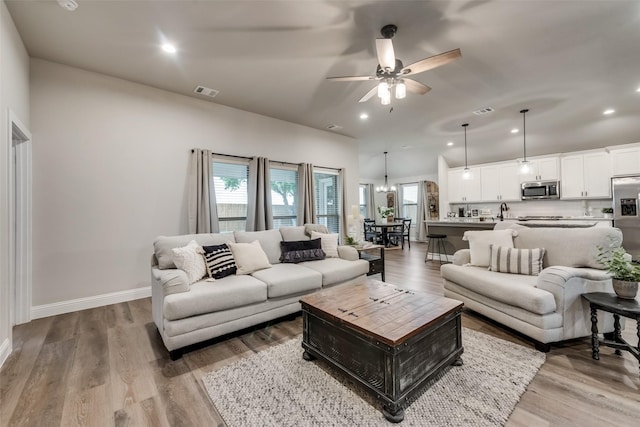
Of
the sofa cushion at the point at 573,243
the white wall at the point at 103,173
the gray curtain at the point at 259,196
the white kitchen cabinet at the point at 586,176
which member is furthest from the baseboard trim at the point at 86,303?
the white kitchen cabinet at the point at 586,176

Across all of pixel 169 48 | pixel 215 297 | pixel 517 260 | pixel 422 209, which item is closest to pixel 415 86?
pixel 517 260

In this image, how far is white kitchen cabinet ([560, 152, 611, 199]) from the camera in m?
5.92

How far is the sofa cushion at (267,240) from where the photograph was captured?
11.1 ft

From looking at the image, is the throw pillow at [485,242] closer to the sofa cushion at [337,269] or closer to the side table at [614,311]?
the side table at [614,311]

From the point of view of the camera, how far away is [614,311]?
1934 millimetres

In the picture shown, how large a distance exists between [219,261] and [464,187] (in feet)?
25.3

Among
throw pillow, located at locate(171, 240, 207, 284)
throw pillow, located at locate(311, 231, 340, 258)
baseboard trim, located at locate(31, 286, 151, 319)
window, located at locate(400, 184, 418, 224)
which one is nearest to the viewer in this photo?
throw pillow, located at locate(171, 240, 207, 284)

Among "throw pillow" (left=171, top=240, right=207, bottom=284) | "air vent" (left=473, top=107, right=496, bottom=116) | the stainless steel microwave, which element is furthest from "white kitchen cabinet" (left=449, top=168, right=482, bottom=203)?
"throw pillow" (left=171, top=240, right=207, bottom=284)

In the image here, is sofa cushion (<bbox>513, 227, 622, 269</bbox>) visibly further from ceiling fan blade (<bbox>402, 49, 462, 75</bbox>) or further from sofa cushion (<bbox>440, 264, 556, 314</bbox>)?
ceiling fan blade (<bbox>402, 49, 462, 75</bbox>)

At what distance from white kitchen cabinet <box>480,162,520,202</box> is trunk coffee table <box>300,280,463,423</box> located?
22.0ft

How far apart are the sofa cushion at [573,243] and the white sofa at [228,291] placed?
6.77ft

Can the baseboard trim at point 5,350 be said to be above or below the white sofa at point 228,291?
below

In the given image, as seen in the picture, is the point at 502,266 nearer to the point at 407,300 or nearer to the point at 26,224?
the point at 407,300

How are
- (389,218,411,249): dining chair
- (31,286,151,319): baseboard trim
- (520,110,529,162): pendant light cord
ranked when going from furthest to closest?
(389,218,411,249): dining chair
(520,110,529,162): pendant light cord
(31,286,151,319): baseboard trim
